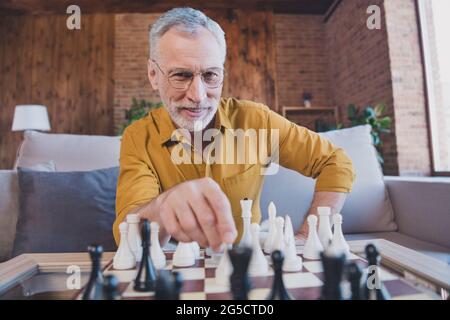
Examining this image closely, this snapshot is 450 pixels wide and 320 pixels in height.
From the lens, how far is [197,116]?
1154mm

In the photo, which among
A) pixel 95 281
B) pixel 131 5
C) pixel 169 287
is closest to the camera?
pixel 169 287

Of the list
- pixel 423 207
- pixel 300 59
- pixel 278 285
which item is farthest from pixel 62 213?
pixel 300 59

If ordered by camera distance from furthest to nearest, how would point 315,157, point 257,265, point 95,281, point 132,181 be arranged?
1. point 315,157
2. point 132,181
3. point 257,265
4. point 95,281

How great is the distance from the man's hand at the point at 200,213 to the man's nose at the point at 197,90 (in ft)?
1.56

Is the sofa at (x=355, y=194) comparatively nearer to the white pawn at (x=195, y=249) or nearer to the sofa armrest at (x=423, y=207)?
the sofa armrest at (x=423, y=207)

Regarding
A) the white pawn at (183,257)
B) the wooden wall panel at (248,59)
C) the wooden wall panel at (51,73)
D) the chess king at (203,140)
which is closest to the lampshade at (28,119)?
the wooden wall panel at (51,73)

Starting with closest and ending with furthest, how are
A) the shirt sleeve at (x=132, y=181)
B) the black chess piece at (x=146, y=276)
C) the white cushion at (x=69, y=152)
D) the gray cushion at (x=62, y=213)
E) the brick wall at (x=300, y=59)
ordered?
the black chess piece at (x=146, y=276)
the shirt sleeve at (x=132, y=181)
the gray cushion at (x=62, y=213)
the white cushion at (x=69, y=152)
the brick wall at (x=300, y=59)

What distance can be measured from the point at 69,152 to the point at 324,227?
4.64 feet

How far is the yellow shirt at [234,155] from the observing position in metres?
1.17

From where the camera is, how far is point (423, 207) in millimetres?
1475

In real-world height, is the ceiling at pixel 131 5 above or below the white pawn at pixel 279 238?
above

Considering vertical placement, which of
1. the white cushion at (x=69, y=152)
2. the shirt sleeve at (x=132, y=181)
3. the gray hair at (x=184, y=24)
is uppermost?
the gray hair at (x=184, y=24)

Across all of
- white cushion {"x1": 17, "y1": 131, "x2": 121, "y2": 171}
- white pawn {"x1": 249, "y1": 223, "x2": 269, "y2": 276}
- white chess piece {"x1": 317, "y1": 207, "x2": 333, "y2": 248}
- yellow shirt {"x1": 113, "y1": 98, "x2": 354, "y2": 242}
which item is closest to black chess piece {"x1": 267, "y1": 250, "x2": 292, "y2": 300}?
white pawn {"x1": 249, "y1": 223, "x2": 269, "y2": 276}

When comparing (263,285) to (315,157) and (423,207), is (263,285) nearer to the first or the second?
(315,157)
